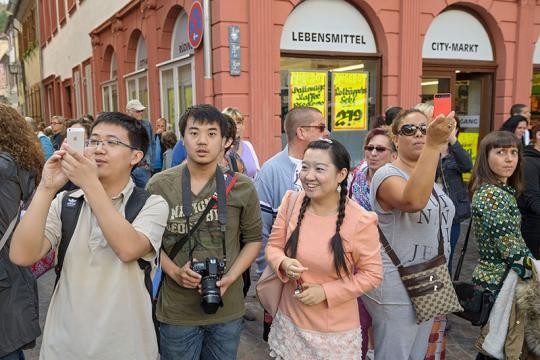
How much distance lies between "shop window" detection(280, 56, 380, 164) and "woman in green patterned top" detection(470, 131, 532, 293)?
465 centimetres

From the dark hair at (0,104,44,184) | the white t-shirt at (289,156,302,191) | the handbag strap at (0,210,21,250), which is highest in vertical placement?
the dark hair at (0,104,44,184)

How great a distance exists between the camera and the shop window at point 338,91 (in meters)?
7.54

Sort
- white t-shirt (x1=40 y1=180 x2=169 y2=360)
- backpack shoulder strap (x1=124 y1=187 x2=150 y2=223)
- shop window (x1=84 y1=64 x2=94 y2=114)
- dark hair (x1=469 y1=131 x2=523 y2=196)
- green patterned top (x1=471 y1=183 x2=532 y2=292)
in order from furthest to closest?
shop window (x1=84 y1=64 x2=94 y2=114)
dark hair (x1=469 y1=131 x2=523 y2=196)
green patterned top (x1=471 y1=183 x2=532 y2=292)
backpack shoulder strap (x1=124 y1=187 x2=150 y2=223)
white t-shirt (x1=40 y1=180 x2=169 y2=360)

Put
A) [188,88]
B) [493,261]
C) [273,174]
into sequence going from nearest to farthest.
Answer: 1. [493,261]
2. [273,174]
3. [188,88]

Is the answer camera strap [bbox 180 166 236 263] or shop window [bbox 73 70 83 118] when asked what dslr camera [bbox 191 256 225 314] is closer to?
camera strap [bbox 180 166 236 263]

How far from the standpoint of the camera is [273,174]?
330 cm

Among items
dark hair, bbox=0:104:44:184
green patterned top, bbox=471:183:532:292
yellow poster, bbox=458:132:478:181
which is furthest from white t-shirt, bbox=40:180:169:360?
yellow poster, bbox=458:132:478:181

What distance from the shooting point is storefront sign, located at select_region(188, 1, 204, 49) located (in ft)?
23.3

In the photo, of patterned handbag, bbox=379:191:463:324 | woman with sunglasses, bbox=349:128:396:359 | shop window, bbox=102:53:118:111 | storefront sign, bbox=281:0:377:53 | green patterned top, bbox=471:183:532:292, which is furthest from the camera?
shop window, bbox=102:53:118:111

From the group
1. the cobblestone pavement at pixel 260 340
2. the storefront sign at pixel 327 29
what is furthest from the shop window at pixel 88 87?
the cobblestone pavement at pixel 260 340

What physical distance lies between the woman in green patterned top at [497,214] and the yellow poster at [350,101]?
484cm

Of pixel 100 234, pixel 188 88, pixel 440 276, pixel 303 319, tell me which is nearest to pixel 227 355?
pixel 303 319

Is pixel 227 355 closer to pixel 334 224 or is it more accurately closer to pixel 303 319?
pixel 303 319

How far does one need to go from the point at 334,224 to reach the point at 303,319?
0.48 meters
